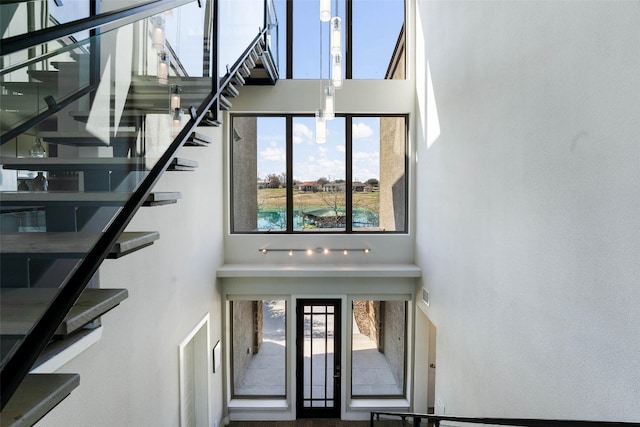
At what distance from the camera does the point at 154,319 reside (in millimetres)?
3537

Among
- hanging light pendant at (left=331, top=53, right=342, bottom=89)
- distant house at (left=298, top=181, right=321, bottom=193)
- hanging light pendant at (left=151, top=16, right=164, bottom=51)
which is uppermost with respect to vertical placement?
hanging light pendant at (left=331, top=53, right=342, bottom=89)

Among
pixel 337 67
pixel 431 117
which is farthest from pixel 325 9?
pixel 431 117

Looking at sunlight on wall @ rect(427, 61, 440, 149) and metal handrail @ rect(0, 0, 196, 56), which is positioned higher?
sunlight on wall @ rect(427, 61, 440, 149)

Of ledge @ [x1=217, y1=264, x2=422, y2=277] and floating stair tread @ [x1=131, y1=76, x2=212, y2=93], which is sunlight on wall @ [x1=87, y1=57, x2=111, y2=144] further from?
ledge @ [x1=217, y1=264, x2=422, y2=277]

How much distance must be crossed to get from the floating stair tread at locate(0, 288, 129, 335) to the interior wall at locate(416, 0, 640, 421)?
232 cm

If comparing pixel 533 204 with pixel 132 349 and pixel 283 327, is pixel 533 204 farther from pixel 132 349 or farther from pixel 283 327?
pixel 283 327

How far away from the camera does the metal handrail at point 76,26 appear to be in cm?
103

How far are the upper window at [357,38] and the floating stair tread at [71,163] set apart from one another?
5306 mm

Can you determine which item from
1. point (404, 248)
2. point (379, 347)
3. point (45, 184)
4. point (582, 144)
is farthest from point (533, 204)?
point (379, 347)

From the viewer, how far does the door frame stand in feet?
21.0

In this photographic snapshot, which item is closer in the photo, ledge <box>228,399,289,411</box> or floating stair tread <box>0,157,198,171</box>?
floating stair tread <box>0,157,198,171</box>

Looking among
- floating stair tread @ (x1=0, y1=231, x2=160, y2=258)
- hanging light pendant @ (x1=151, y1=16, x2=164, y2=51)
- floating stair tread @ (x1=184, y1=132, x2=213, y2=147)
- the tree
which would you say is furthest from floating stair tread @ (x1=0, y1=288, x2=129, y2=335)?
Result: the tree

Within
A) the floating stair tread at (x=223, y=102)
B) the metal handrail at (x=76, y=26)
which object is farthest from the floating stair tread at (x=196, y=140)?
the metal handrail at (x=76, y=26)

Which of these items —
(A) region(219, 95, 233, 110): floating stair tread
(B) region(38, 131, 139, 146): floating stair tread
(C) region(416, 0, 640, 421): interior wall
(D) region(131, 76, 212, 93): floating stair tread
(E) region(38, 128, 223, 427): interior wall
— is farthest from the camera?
(A) region(219, 95, 233, 110): floating stair tread
